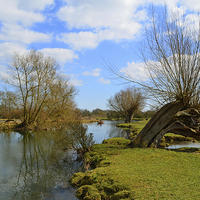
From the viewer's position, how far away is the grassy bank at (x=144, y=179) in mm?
4789

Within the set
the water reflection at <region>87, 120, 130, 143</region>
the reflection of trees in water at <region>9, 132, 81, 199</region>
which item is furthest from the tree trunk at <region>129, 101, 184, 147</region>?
the water reflection at <region>87, 120, 130, 143</region>

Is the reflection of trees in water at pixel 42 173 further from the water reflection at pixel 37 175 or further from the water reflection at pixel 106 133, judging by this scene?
the water reflection at pixel 106 133

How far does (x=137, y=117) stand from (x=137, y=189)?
7193 centimetres

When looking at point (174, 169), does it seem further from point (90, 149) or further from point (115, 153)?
point (90, 149)

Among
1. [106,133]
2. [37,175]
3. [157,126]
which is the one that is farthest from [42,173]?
[106,133]

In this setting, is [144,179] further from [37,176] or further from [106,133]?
[106,133]

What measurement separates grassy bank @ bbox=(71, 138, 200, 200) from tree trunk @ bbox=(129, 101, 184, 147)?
2.87 metres

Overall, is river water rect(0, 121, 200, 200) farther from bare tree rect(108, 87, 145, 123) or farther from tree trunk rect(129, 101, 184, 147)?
bare tree rect(108, 87, 145, 123)

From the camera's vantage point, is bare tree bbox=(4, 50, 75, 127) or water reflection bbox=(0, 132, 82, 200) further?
bare tree bbox=(4, 50, 75, 127)

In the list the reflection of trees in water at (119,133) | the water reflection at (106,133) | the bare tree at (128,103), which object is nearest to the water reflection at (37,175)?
the water reflection at (106,133)

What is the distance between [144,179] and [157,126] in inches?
237

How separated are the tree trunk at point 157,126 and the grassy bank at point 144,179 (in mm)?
2866

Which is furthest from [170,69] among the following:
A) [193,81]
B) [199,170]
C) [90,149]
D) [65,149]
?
[65,149]

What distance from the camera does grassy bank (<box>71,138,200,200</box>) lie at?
4789mm
